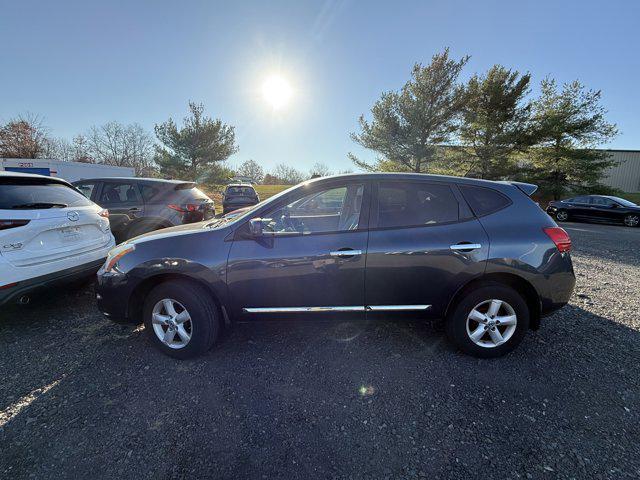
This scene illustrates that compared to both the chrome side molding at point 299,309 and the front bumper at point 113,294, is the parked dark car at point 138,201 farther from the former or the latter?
the chrome side molding at point 299,309

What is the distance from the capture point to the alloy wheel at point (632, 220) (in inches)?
523

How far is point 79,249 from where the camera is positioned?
3.56m

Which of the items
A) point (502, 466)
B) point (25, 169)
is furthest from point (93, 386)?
point (25, 169)

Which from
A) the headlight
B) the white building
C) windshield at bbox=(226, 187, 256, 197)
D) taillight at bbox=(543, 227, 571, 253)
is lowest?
the headlight

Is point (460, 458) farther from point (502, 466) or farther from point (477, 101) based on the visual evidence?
point (477, 101)

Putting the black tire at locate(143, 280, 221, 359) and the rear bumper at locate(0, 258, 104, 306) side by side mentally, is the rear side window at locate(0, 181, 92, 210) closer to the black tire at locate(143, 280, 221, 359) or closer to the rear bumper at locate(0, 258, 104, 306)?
the rear bumper at locate(0, 258, 104, 306)

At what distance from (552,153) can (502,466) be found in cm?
2560

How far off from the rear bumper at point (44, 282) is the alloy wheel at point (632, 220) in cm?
1962

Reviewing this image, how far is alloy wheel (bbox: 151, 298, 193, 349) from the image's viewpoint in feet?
8.88

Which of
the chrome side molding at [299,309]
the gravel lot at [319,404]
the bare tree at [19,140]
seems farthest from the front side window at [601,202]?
the bare tree at [19,140]

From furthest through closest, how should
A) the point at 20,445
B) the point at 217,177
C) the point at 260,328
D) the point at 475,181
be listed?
the point at 217,177, the point at 260,328, the point at 475,181, the point at 20,445

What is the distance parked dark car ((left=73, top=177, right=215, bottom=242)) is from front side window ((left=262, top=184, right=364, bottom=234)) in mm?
4118

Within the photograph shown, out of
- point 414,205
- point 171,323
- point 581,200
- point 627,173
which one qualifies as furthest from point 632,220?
point 627,173

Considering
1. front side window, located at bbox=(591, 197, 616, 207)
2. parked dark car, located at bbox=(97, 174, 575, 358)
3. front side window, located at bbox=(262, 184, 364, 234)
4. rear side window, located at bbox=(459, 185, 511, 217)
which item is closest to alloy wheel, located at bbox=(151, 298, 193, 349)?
parked dark car, located at bbox=(97, 174, 575, 358)
